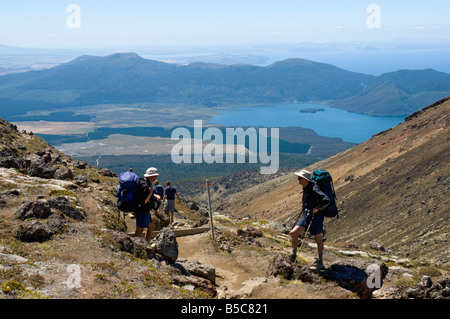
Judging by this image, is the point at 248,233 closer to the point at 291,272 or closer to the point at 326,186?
the point at 291,272

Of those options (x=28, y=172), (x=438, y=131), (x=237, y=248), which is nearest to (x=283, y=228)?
(x=237, y=248)

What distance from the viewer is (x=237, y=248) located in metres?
18.6

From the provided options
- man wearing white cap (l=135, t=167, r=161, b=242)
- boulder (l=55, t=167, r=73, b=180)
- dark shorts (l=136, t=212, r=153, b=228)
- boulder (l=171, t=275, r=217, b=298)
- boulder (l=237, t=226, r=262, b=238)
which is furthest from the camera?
boulder (l=55, t=167, r=73, b=180)

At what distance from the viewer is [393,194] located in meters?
69.0

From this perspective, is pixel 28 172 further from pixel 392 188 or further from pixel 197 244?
pixel 392 188

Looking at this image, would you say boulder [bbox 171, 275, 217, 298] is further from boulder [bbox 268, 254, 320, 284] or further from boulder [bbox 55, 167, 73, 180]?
boulder [bbox 55, 167, 73, 180]

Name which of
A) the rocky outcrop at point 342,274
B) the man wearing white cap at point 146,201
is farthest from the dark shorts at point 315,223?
the man wearing white cap at point 146,201

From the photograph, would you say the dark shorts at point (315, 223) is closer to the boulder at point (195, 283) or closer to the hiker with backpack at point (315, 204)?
the hiker with backpack at point (315, 204)

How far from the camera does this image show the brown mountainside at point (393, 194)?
51.8 meters

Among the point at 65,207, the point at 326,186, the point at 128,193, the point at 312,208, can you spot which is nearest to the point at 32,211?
the point at 65,207

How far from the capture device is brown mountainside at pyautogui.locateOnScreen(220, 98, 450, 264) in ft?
170

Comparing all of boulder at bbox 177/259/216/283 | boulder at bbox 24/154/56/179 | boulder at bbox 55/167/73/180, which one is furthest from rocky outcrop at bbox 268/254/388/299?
boulder at bbox 55/167/73/180

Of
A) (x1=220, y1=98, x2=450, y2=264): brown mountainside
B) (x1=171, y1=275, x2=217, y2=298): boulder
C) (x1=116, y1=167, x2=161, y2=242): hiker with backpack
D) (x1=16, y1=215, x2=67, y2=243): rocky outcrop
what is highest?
(x1=116, y1=167, x2=161, y2=242): hiker with backpack
